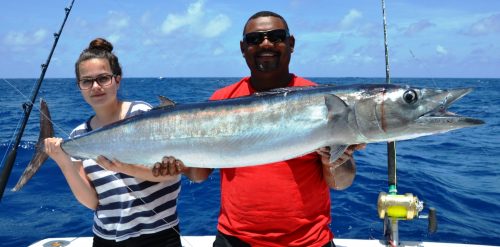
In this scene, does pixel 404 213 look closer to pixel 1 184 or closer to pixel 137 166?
pixel 137 166

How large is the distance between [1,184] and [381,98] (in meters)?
3.24

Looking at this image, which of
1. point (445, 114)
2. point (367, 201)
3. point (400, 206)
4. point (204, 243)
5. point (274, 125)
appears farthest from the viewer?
point (367, 201)

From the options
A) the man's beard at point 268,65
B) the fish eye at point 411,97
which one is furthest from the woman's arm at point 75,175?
the fish eye at point 411,97

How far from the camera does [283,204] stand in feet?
8.95

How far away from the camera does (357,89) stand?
101 inches

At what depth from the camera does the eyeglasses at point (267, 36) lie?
9.26 ft

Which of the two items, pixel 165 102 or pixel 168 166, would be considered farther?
pixel 165 102

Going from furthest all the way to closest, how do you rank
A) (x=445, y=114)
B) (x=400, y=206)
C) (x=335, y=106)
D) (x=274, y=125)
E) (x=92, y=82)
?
(x=400, y=206)
(x=92, y=82)
(x=274, y=125)
(x=335, y=106)
(x=445, y=114)

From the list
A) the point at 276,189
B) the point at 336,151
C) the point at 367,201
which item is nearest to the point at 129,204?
the point at 276,189

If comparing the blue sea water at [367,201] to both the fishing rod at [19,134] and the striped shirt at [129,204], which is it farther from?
the striped shirt at [129,204]

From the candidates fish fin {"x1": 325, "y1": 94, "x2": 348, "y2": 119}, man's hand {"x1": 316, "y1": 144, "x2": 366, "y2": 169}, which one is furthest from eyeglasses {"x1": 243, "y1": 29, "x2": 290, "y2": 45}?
man's hand {"x1": 316, "y1": 144, "x2": 366, "y2": 169}

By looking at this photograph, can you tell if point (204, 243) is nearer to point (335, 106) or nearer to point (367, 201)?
point (335, 106)

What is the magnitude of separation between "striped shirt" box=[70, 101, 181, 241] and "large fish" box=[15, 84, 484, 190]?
0.57 feet

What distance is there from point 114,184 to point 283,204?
1.23 meters
